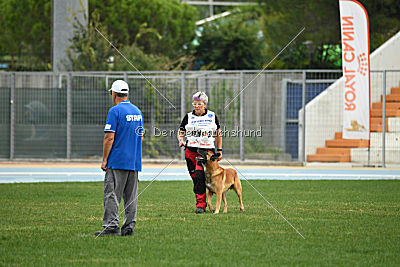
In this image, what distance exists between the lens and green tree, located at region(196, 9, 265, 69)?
5225 cm

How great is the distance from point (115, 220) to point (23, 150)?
16.1 metres

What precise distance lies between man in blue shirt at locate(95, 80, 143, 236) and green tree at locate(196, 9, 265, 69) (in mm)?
42135

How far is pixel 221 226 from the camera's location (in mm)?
10203

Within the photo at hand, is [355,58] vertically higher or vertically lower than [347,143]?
higher

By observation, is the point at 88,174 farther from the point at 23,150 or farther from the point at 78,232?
the point at 78,232

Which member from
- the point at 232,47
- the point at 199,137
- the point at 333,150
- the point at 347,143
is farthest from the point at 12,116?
the point at 232,47

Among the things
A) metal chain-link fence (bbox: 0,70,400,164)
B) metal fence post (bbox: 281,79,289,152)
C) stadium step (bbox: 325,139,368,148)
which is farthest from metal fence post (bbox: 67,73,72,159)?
stadium step (bbox: 325,139,368,148)

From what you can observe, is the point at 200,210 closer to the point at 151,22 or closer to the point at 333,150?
the point at 333,150

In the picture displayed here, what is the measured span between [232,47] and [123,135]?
43.9m

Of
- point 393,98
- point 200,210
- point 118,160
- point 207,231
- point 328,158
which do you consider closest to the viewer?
point 118,160

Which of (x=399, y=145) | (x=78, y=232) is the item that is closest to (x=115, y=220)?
(x=78, y=232)

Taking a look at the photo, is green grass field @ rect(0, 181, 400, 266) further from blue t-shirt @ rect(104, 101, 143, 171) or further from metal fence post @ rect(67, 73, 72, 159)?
metal fence post @ rect(67, 73, 72, 159)

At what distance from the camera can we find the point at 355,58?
866 inches

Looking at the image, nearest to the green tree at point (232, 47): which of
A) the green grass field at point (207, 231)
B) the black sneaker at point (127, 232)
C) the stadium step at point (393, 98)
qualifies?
the stadium step at point (393, 98)
